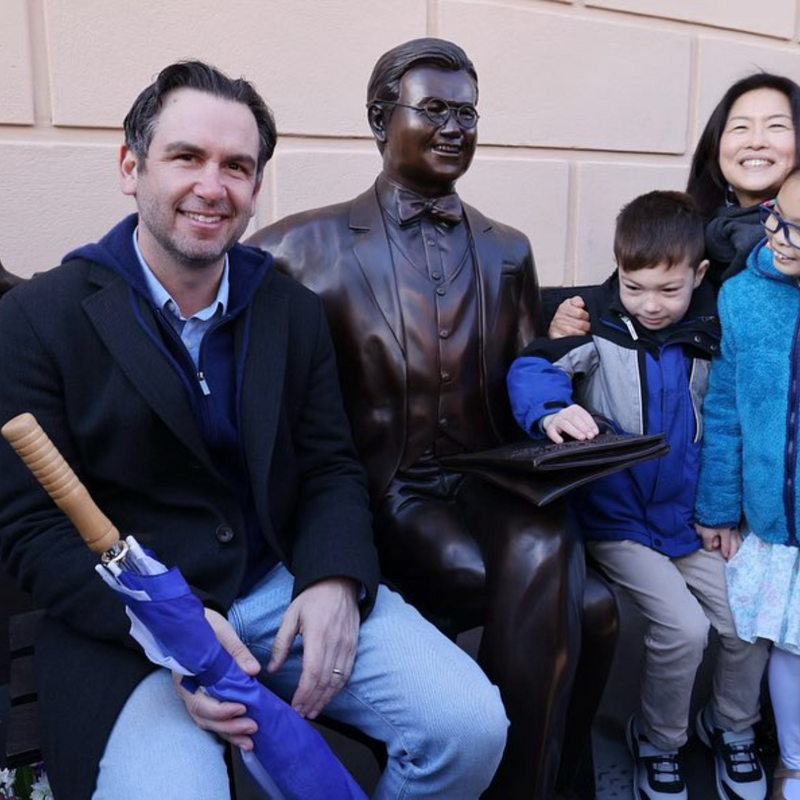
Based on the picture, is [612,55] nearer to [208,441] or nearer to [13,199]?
[13,199]

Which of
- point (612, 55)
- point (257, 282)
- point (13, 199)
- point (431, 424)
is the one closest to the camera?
point (257, 282)

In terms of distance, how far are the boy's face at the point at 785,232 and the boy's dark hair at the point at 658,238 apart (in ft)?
0.59

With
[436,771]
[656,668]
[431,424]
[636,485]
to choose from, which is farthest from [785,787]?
[431,424]

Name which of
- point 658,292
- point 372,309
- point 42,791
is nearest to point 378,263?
point 372,309

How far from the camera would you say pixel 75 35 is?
9.55ft

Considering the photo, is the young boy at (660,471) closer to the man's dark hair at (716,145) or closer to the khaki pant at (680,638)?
the khaki pant at (680,638)

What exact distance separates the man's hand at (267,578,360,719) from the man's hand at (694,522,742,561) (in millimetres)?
1062

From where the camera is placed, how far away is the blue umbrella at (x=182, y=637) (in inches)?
54.6

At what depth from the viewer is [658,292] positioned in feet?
7.63

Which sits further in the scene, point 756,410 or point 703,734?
point 703,734

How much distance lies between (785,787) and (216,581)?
5.13ft

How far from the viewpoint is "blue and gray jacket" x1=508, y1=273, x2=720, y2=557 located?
2.35 metres

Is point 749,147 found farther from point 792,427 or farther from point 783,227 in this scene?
point 792,427

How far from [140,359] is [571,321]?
1200 millimetres
